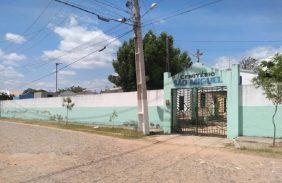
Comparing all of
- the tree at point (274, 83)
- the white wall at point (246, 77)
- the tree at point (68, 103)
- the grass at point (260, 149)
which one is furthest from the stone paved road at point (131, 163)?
the tree at point (68, 103)

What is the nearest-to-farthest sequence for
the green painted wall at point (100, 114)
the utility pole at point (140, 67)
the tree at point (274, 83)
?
the tree at point (274, 83) → the utility pole at point (140, 67) → the green painted wall at point (100, 114)

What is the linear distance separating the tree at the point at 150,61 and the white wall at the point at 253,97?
57.1 feet

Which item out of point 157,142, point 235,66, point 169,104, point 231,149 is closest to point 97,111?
point 169,104

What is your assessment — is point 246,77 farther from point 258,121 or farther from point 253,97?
point 258,121

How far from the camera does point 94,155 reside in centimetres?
1472

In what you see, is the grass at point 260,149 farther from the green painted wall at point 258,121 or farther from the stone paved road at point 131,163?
the green painted wall at point 258,121

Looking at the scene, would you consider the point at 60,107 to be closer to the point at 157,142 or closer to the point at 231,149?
the point at 157,142

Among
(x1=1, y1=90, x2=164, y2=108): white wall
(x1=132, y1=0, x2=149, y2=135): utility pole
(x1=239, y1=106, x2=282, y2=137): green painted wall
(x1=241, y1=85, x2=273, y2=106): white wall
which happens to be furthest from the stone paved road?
(x1=1, y1=90, x2=164, y2=108): white wall

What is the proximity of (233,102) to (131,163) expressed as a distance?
827 cm

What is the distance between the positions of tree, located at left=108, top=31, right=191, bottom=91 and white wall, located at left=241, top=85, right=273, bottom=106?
17.4 meters

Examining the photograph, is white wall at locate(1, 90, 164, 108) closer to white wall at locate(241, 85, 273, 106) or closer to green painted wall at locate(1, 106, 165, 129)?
green painted wall at locate(1, 106, 165, 129)

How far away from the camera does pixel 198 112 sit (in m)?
25.4

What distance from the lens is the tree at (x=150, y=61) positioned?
37156 millimetres

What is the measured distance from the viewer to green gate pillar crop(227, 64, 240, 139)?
1922cm
